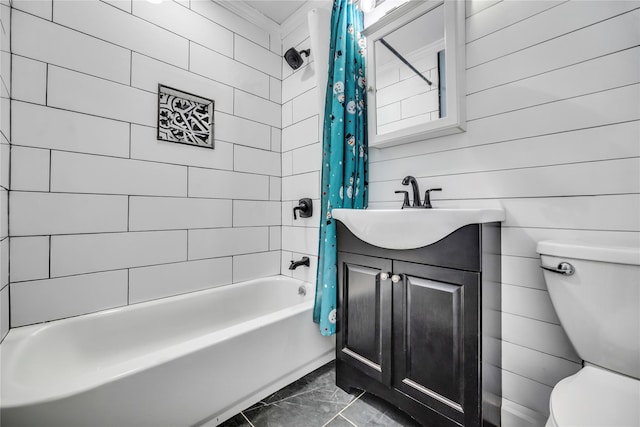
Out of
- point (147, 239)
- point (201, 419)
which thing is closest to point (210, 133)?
point (147, 239)

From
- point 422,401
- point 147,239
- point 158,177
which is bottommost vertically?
point 422,401

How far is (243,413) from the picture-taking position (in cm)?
118

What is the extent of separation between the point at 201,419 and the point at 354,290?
810 mm

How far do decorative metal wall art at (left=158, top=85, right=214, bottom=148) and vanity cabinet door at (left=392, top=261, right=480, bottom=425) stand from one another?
1.39 meters

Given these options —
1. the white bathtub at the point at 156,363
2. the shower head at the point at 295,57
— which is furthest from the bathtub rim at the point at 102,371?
the shower head at the point at 295,57

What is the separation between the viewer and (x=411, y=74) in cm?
135

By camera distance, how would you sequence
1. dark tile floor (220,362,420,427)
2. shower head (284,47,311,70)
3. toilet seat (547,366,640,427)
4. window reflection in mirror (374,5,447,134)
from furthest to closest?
shower head (284,47,311,70), window reflection in mirror (374,5,447,134), dark tile floor (220,362,420,427), toilet seat (547,366,640,427)

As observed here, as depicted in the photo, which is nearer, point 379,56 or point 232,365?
point 232,365

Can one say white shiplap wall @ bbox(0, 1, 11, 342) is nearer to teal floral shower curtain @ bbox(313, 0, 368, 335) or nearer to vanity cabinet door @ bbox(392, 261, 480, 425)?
teal floral shower curtain @ bbox(313, 0, 368, 335)

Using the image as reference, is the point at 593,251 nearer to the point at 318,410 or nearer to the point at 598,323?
the point at 598,323

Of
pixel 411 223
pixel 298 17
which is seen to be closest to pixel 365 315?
pixel 411 223

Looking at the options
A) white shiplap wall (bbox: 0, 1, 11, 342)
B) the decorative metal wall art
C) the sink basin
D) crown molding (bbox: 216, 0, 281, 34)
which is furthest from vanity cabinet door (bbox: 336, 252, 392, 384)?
crown molding (bbox: 216, 0, 281, 34)

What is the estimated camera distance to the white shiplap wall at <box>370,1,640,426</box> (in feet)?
2.86

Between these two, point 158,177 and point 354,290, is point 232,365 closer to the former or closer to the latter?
point 354,290
